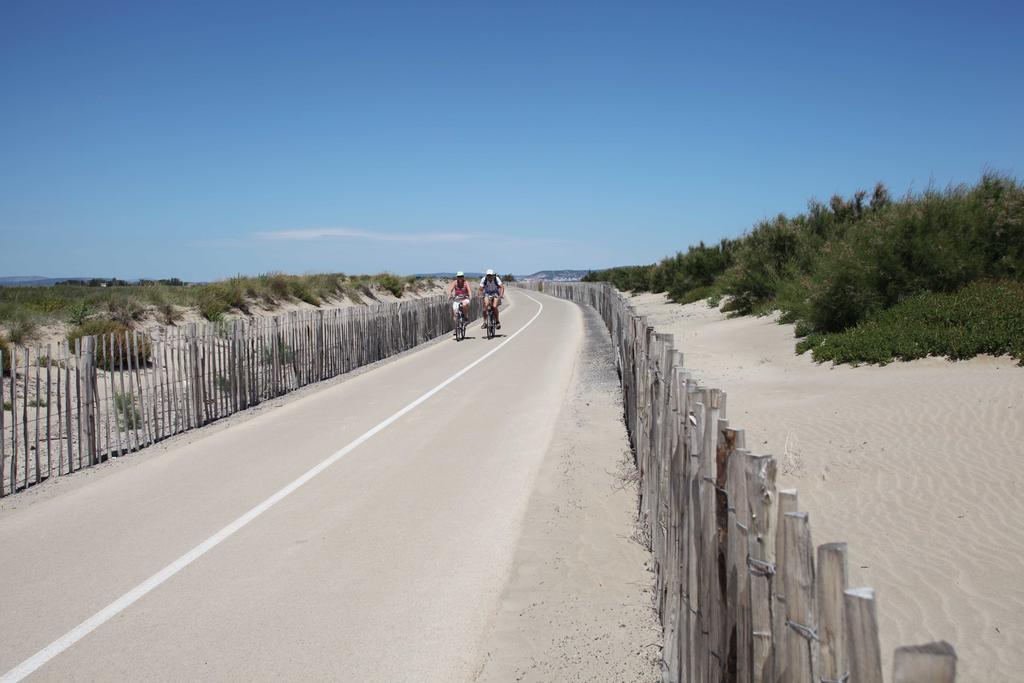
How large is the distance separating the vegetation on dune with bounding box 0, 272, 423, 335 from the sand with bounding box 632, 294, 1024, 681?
16152 millimetres

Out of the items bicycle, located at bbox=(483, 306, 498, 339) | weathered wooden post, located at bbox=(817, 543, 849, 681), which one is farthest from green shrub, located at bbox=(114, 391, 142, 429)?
bicycle, located at bbox=(483, 306, 498, 339)

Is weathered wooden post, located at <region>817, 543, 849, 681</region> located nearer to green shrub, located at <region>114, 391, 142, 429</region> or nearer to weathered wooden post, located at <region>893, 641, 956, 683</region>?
weathered wooden post, located at <region>893, 641, 956, 683</region>

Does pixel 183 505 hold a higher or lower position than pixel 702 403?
lower

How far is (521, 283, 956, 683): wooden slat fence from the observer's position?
1977 mm

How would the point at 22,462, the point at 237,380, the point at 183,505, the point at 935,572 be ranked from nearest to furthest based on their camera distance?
1. the point at 935,572
2. the point at 183,505
3. the point at 22,462
4. the point at 237,380

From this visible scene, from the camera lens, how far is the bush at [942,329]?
523 inches

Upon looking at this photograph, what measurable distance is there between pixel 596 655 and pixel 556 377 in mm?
12159

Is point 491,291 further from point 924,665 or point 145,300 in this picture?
point 924,665

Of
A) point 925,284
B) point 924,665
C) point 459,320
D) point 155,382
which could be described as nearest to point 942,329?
point 925,284

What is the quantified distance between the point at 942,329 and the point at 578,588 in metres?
11.1

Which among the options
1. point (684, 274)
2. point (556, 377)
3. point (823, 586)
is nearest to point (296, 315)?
point (556, 377)

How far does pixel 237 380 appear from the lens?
13.6 metres

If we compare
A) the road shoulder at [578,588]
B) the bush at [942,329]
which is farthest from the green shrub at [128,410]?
the bush at [942,329]

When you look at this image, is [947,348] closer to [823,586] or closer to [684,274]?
[823,586]
